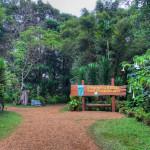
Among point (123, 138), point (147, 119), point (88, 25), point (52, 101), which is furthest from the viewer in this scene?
point (52, 101)

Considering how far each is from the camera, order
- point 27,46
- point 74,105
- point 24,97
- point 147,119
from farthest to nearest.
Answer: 1. point 27,46
2. point 24,97
3. point 74,105
4. point 147,119

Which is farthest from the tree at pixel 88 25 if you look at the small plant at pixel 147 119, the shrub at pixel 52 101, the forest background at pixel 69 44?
the small plant at pixel 147 119

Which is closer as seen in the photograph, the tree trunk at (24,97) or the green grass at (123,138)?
the green grass at (123,138)

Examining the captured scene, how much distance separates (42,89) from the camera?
13.9m

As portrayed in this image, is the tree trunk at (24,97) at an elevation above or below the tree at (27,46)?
below

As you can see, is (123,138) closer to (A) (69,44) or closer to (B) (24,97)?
(B) (24,97)

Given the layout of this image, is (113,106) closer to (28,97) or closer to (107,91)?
(107,91)

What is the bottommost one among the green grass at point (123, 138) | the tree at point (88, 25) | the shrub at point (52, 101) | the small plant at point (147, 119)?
the shrub at point (52, 101)

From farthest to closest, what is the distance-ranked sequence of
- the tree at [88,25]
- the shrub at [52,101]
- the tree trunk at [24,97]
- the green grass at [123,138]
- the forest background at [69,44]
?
the shrub at [52,101]
the tree trunk at [24,97]
the tree at [88,25]
the forest background at [69,44]
the green grass at [123,138]

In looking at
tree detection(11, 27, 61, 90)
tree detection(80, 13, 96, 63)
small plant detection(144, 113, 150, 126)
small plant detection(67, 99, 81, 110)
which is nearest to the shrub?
tree detection(11, 27, 61, 90)

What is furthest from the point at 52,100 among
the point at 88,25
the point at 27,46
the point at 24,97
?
the point at 88,25

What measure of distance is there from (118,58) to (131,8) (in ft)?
14.2

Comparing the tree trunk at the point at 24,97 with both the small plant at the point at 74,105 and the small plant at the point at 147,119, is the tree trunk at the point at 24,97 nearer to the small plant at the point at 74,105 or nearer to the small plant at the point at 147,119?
the small plant at the point at 74,105

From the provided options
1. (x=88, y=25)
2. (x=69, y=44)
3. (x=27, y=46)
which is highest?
(x=88, y=25)
